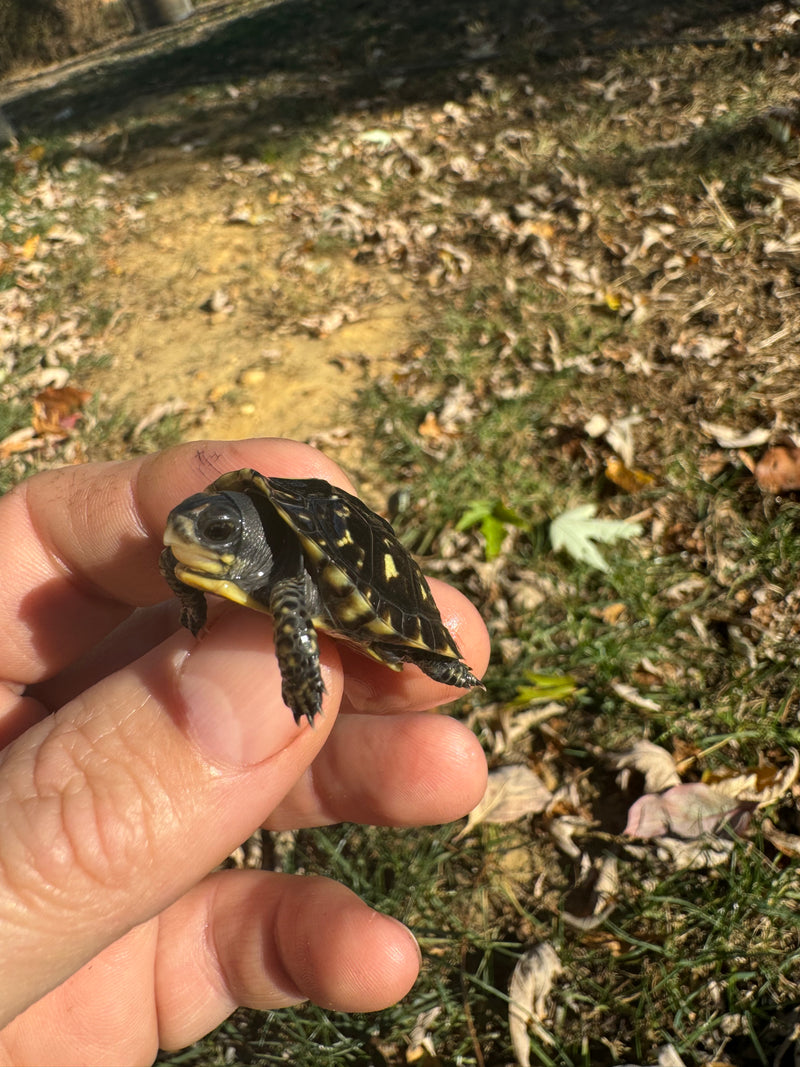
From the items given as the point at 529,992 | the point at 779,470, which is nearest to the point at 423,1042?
the point at 529,992

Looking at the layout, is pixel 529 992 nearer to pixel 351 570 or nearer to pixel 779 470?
pixel 351 570

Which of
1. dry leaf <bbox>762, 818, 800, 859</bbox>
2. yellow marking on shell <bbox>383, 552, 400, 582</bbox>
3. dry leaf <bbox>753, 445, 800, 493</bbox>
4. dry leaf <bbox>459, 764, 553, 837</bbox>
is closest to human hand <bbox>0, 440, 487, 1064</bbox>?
yellow marking on shell <bbox>383, 552, 400, 582</bbox>

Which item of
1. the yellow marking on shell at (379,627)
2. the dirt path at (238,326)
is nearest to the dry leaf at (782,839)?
the yellow marking on shell at (379,627)

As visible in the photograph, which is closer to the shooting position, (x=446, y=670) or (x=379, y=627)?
(x=379, y=627)

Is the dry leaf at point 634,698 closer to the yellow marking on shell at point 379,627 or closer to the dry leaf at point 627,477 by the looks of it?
the dry leaf at point 627,477

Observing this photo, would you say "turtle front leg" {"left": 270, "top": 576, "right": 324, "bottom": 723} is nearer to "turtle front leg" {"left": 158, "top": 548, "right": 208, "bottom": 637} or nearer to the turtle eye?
the turtle eye

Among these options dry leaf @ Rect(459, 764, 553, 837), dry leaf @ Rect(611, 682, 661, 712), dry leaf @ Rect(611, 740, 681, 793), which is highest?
dry leaf @ Rect(611, 682, 661, 712)
